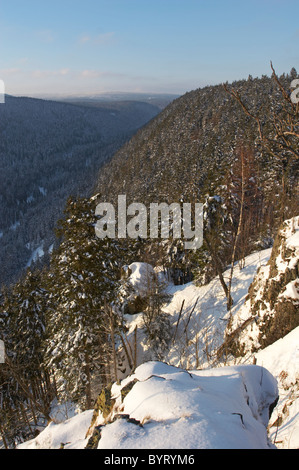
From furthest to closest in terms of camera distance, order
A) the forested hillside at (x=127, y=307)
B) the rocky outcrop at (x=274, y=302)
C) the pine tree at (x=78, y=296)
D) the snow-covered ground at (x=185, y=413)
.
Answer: the pine tree at (x=78, y=296), the forested hillside at (x=127, y=307), the rocky outcrop at (x=274, y=302), the snow-covered ground at (x=185, y=413)

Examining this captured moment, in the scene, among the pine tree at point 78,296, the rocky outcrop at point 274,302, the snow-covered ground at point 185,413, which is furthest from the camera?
the pine tree at point 78,296

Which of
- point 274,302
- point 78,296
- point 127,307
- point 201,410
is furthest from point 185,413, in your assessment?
point 127,307

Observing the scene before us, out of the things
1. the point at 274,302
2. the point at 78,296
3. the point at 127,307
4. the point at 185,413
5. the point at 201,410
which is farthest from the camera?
the point at 127,307

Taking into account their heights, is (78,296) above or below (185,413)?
below

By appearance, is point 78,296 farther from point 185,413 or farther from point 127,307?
point 127,307

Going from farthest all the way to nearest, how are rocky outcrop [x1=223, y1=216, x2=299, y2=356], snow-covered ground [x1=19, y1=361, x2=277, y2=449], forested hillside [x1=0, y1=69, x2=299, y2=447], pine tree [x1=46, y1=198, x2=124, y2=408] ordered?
pine tree [x1=46, y1=198, x2=124, y2=408]
forested hillside [x1=0, y1=69, x2=299, y2=447]
rocky outcrop [x1=223, y1=216, x2=299, y2=356]
snow-covered ground [x1=19, y1=361, x2=277, y2=449]

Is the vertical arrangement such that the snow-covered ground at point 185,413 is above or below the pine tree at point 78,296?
above

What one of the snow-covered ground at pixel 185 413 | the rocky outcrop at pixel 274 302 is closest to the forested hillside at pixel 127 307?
the rocky outcrop at pixel 274 302

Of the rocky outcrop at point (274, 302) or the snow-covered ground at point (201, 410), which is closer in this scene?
the snow-covered ground at point (201, 410)

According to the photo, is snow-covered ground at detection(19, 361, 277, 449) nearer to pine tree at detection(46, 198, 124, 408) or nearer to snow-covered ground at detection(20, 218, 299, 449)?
snow-covered ground at detection(20, 218, 299, 449)

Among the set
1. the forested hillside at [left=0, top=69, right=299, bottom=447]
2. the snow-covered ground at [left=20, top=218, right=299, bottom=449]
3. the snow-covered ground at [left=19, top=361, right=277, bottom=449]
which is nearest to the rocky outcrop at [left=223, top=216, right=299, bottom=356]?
the forested hillside at [left=0, top=69, right=299, bottom=447]

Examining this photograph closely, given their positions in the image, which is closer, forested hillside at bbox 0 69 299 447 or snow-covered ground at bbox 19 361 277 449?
snow-covered ground at bbox 19 361 277 449

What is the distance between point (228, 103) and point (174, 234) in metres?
104

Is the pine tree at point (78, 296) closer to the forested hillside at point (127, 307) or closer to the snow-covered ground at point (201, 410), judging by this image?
the forested hillside at point (127, 307)
